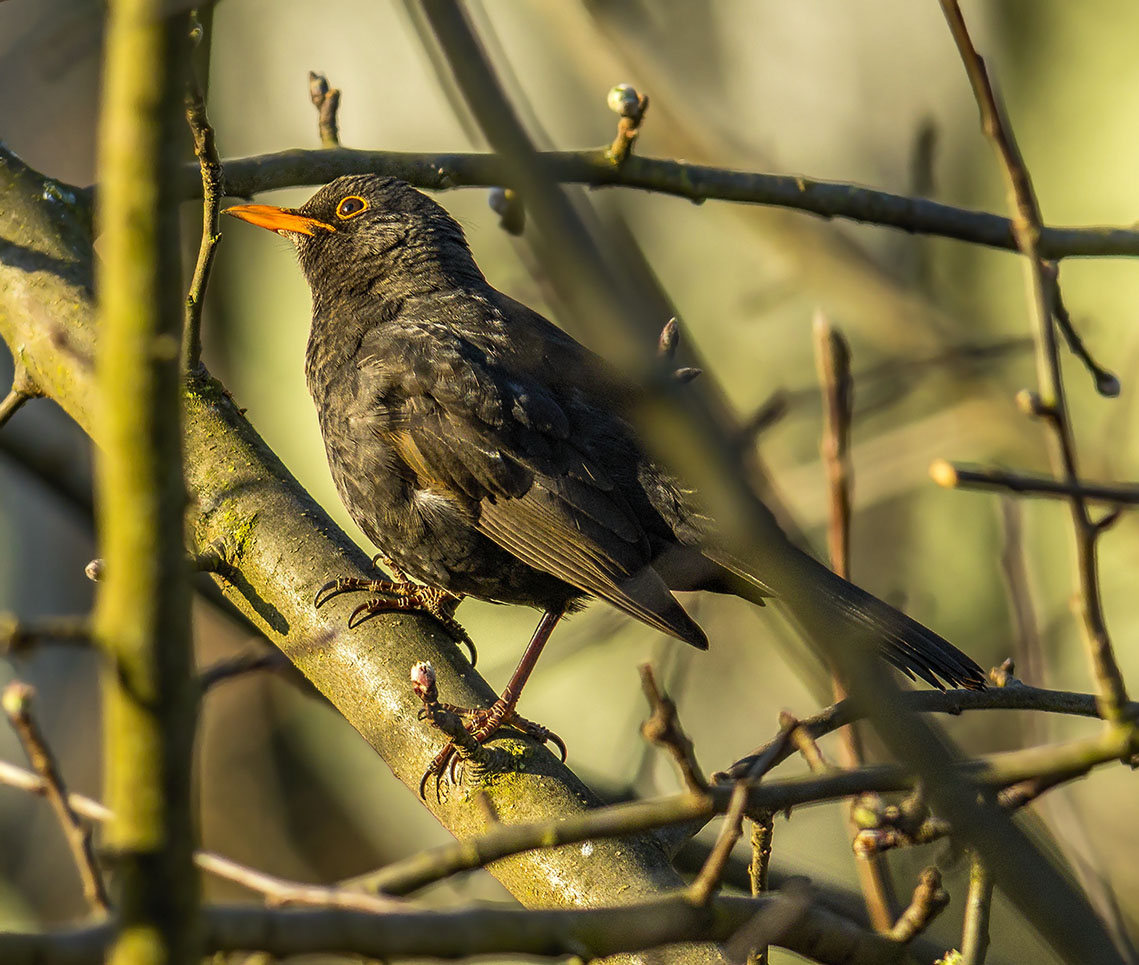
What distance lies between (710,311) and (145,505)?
25.3ft

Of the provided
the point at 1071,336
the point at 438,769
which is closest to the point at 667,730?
the point at 1071,336

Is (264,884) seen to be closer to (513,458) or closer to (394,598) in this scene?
(394,598)

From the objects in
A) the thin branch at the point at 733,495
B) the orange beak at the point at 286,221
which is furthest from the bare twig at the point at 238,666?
the orange beak at the point at 286,221

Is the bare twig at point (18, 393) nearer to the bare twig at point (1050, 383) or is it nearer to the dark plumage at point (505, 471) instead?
the dark plumage at point (505, 471)

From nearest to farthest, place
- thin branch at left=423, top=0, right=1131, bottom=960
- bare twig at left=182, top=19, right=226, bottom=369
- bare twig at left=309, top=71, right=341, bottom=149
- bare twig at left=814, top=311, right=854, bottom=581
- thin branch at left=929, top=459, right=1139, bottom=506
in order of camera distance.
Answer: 1. thin branch at left=423, top=0, right=1131, bottom=960
2. thin branch at left=929, top=459, right=1139, bottom=506
3. bare twig at left=814, top=311, right=854, bottom=581
4. bare twig at left=182, top=19, right=226, bottom=369
5. bare twig at left=309, top=71, right=341, bottom=149

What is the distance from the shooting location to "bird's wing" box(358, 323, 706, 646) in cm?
416

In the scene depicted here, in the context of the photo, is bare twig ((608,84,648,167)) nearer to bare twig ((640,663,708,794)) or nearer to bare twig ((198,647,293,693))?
bare twig ((198,647,293,693))

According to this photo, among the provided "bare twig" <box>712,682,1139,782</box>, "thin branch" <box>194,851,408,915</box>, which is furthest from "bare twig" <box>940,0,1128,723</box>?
"thin branch" <box>194,851,408,915</box>

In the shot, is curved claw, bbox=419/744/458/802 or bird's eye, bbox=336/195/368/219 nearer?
curved claw, bbox=419/744/458/802

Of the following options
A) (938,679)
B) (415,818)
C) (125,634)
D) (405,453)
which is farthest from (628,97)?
(415,818)

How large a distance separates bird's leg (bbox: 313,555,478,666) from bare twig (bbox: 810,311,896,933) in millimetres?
1288

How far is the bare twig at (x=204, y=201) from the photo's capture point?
3.26 m

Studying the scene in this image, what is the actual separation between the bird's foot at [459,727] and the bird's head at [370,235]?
1949mm

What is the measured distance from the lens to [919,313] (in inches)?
222
